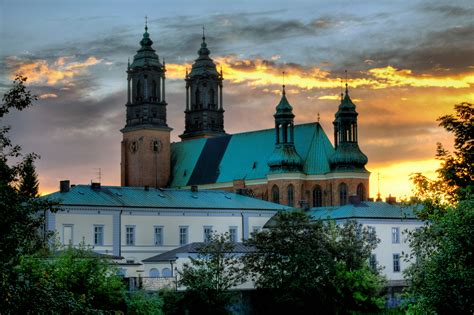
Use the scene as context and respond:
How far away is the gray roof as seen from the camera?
78.5 metres

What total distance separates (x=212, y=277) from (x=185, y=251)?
10.4 metres

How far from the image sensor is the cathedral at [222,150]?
114625 millimetres

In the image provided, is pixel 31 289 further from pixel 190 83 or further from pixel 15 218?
pixel 190 83

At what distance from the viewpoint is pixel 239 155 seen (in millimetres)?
125688

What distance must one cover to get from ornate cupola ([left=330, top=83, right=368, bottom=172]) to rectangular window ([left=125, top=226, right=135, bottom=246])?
109 feet

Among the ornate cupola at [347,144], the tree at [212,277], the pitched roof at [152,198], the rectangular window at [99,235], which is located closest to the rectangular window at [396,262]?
the pitched roof at [152,198]

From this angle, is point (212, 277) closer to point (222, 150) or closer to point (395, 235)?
point (395, 235)

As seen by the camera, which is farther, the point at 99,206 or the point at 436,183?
the point at 99,206

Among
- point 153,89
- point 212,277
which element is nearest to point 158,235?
point 212,277

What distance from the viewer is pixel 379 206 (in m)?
99.8

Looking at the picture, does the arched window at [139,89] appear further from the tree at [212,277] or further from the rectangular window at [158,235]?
the tree at [212,277]

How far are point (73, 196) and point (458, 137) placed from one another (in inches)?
1709

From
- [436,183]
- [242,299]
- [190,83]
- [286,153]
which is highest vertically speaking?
[190,83]

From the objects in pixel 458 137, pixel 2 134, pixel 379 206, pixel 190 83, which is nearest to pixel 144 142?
pixel 190 83
